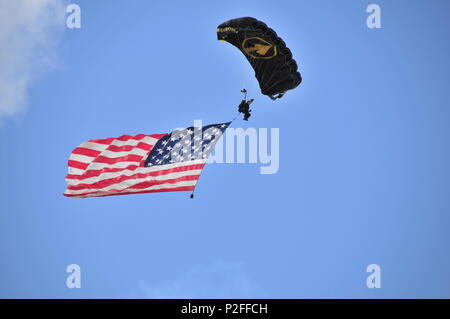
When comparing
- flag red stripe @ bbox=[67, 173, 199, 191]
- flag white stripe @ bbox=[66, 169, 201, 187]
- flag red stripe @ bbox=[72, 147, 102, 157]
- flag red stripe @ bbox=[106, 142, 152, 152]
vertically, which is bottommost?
flag red stripe @ bbox=[67, 173, 199, 191]

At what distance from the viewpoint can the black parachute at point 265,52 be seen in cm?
2991

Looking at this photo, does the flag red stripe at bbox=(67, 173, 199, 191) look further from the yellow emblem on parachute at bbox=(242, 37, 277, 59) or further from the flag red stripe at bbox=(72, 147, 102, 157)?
the yellow emblem on parachute at bbox=(242, 37, 277, 59)

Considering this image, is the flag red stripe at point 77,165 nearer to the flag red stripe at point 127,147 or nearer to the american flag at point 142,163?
the american flag at point 142,163

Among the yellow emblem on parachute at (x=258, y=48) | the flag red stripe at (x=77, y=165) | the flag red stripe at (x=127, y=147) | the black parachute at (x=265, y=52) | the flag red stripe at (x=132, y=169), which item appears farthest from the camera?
the flag red stripe at (x=127, y=147)

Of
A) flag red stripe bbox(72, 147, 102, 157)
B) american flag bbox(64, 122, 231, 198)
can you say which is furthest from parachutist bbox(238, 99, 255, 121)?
flag red stripe bbox(72, 147, 102, 157)

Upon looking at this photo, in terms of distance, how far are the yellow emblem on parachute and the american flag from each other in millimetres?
3297

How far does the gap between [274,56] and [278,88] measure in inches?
67.5

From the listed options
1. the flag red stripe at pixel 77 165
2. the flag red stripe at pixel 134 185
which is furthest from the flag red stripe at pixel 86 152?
the flag red stripe at pixel 134 185

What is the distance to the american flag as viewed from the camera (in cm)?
3073

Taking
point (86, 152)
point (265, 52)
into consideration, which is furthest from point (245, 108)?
point (86, 152)

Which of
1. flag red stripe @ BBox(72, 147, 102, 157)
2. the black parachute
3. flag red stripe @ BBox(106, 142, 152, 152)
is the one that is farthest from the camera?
flag red stripe @ BBox(106, 142, 152, 152)
